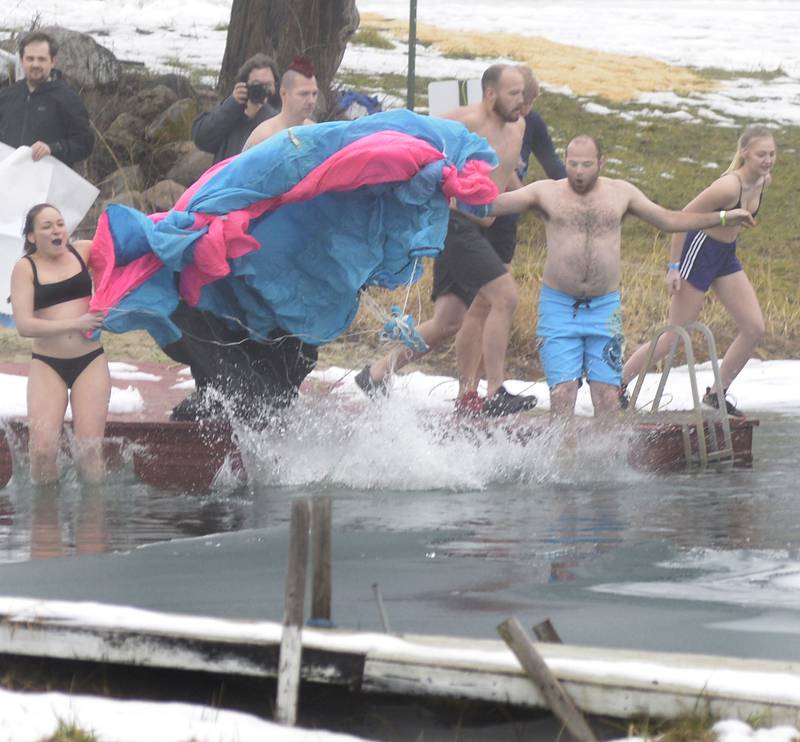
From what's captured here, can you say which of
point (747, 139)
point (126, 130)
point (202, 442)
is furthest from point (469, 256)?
point (126, 130)

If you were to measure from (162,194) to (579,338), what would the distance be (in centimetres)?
682

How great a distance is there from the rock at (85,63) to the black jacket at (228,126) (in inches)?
286

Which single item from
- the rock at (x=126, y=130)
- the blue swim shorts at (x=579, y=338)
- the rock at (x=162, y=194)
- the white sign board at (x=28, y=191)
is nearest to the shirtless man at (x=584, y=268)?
the blue swim shorts at (x=579, y=338)

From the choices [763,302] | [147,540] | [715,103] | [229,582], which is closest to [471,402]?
[147,540]

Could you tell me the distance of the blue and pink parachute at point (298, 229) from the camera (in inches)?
292

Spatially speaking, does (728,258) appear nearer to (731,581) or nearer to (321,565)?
(731,581)

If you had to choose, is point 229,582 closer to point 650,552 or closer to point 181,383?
point 650,552

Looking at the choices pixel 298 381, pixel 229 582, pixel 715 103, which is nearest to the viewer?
pixel 229 582

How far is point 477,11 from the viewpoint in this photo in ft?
92.3

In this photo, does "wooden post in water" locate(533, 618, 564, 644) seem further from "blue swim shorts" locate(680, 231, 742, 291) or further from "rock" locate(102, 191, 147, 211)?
"rock" locate(102, 191, 147, 211)

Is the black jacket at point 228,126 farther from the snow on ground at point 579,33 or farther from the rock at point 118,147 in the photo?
the snow on ground at point 579,33

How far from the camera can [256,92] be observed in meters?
9.72

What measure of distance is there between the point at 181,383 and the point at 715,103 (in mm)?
13681

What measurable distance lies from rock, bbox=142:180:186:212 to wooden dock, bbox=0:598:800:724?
32.2ft
